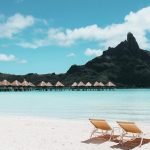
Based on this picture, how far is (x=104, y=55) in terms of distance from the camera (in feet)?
587

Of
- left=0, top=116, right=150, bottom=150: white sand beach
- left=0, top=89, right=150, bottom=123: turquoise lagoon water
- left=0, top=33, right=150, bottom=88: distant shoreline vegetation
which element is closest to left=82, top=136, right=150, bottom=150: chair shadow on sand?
left=0, top=116, right=150, bottom=150: white sand beach

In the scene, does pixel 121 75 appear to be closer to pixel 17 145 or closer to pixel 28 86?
pixel 28 86

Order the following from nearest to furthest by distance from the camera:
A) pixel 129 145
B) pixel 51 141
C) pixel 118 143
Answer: pixel 129 145, pixel 118 143, pixel 51 141

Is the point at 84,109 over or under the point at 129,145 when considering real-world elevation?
over

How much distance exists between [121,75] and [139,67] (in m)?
9.44

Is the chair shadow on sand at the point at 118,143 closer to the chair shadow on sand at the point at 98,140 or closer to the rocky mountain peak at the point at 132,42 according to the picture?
the chair shadow on sand at the point at 98,140

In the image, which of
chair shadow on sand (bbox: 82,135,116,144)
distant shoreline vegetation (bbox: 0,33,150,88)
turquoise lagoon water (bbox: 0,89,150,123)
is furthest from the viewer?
distant shoreline vegetation (bbox: 0,33,150,88)

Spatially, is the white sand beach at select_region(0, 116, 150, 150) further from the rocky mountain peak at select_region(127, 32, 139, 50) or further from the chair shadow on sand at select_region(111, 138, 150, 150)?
the rocky mountain peak at select_region(127, 32, 139, 50)

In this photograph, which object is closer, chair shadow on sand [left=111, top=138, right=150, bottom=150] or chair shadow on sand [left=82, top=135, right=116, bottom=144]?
chair shadow on sand [left=111, top=138, right=150, bottom=150]

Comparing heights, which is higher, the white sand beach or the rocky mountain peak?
the rocky mountain peak

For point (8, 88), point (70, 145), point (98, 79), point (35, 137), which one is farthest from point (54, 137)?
point (98, 79)

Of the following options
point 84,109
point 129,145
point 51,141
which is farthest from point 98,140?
point 84,109

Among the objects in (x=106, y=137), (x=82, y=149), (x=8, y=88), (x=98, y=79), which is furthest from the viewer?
(x=98, y=79)

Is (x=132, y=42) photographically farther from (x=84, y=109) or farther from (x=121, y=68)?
(x=84, y=109)
